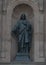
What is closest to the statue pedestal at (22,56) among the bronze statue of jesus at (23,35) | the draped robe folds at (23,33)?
the bronze statue of jesus at (23,35)

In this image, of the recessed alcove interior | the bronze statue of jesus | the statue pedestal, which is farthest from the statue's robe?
the statue pedestal

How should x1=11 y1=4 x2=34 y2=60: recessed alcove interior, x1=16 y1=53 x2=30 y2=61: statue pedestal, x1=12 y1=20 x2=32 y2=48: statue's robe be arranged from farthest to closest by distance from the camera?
x1=11 y1=4 x2=34 y2=60: recessed alcove interior
x1=12 y1=20 x2=32 y2=48: statue's robe
x1=16 y1=53 x2=30 y2=61: statue pedestal

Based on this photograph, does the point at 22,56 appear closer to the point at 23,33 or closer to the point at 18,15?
the point at 23,33

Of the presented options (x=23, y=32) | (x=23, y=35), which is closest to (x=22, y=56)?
(x=23, y=35)

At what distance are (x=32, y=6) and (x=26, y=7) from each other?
Result: 511mm

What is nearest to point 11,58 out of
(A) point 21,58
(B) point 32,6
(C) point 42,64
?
(A) point 21,58

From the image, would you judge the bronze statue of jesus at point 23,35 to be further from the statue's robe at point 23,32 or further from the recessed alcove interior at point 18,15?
the recessed alcove interior at point 18,15

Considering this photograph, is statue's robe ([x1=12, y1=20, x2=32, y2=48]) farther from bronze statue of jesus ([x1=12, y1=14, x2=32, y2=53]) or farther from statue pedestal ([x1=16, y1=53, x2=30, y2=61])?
statue pedestal ([x1=16, y1=53, x2=30, y2=61])

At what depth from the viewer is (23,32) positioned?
1838 cm

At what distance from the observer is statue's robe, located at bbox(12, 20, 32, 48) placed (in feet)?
60.1

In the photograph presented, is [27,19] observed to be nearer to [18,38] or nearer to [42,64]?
[18,38]

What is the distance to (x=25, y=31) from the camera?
1839cm

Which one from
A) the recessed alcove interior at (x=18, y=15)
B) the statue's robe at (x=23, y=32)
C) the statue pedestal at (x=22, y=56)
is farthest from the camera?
the recessed alcove interior at (x=18, y=15)

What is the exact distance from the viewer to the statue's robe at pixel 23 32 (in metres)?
18.3
